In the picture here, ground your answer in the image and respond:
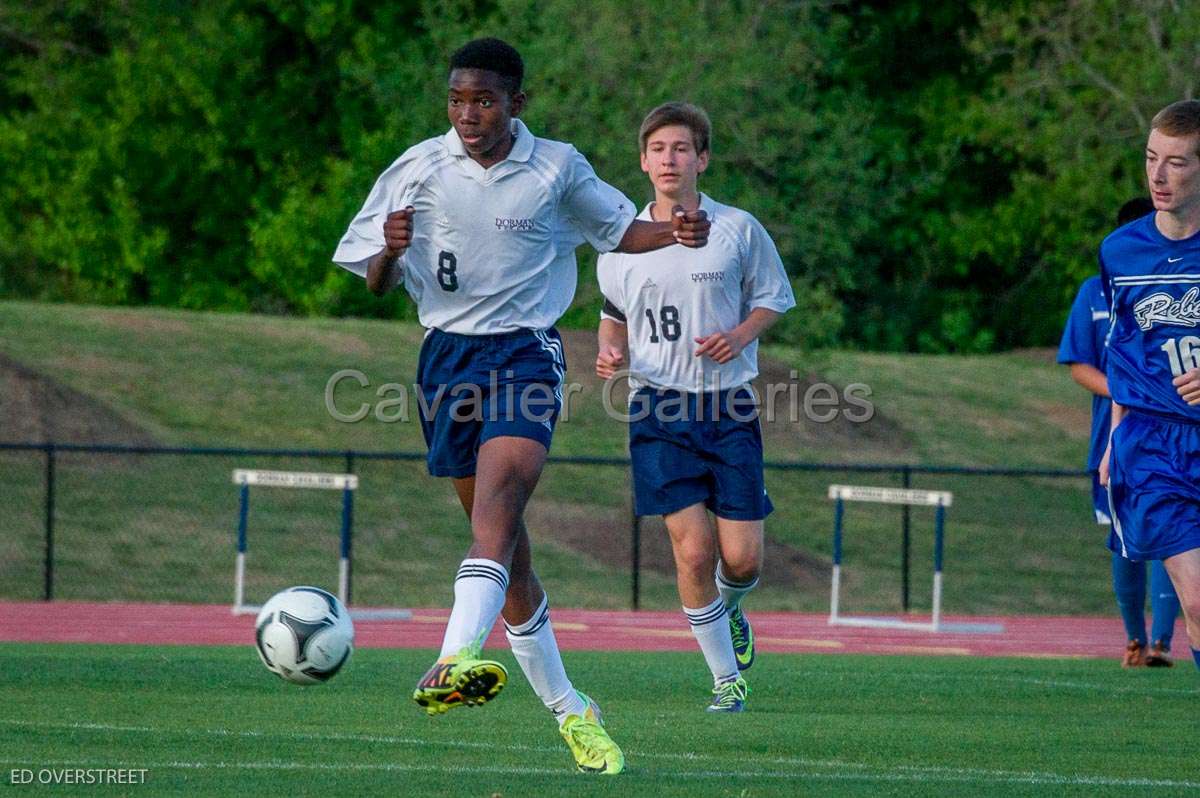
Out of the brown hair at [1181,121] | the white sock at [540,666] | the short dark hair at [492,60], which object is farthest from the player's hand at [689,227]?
the brown hair at [1181,121]

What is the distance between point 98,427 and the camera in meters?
21.7

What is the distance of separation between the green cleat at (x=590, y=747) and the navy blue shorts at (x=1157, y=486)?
2013mm

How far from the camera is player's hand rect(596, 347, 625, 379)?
8555mm

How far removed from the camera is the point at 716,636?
8672 mm

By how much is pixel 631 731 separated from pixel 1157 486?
2381 millimetres

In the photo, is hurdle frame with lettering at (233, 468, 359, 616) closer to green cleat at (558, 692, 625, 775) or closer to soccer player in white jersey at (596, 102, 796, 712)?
soccer player in white jersey at (596, 102, 796, 712)

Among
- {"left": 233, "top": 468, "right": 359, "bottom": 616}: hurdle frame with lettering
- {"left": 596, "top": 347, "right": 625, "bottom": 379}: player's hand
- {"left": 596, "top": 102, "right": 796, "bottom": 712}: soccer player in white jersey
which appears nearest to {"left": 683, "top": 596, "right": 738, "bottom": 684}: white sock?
{"left": 596, "top": 102, "right": 796, "bottom": 712}: soccer player in white jersey

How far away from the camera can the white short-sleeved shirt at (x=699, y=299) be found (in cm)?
872

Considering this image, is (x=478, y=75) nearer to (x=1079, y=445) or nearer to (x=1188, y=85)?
(x=1188, y=85)

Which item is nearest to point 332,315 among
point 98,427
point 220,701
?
point 98,427

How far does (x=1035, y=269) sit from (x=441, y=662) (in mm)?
36218

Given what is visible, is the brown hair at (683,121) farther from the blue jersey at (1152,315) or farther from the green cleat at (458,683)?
the green cleat at (458,683)

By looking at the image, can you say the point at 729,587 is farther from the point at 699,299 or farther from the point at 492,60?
the point at 492,60

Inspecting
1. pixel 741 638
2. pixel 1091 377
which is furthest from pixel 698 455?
pixel 1091 377
